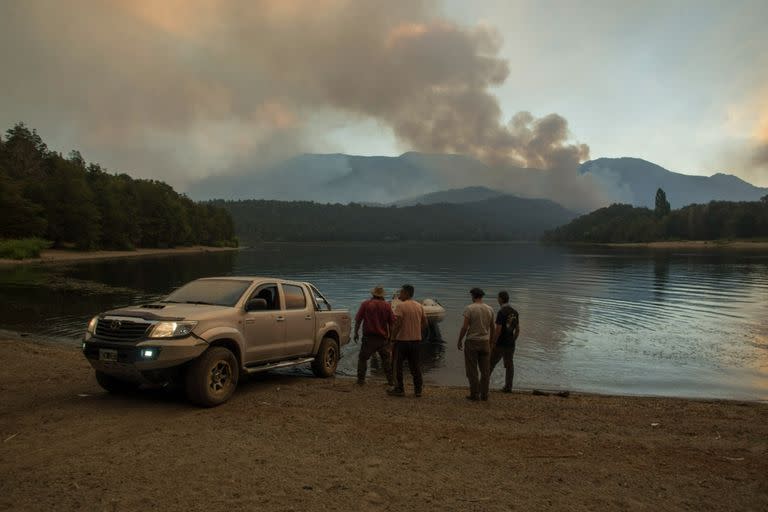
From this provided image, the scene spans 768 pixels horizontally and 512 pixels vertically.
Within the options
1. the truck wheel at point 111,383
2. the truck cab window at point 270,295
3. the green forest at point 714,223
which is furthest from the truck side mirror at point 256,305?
the green forest at point 714,223

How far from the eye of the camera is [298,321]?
11.0m

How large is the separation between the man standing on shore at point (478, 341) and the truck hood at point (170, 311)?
471cm

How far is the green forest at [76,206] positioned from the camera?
74188 mm

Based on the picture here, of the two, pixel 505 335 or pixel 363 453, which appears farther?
pixel 505 335

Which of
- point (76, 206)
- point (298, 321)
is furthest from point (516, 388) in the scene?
point (76, 206)

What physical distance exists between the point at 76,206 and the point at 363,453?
318 ft

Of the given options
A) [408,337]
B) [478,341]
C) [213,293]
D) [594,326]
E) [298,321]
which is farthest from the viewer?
[594,326]

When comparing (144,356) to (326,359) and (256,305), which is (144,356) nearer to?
(256,305)

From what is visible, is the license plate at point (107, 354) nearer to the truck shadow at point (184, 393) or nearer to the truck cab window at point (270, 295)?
the truck shadow at point (184, 393)

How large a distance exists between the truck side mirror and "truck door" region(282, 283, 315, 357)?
2.23ft

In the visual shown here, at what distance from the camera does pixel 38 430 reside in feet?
24.6

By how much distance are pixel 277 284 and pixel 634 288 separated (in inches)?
1536

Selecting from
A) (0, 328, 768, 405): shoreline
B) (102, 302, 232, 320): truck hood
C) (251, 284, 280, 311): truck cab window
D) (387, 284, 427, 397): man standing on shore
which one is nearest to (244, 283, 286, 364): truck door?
(251, 284, 280, 311): truck cab window

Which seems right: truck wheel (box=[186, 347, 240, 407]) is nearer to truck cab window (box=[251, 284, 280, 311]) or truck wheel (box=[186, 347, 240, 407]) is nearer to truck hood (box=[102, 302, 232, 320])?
truck hood (box=[102, 302, 232, 320])
